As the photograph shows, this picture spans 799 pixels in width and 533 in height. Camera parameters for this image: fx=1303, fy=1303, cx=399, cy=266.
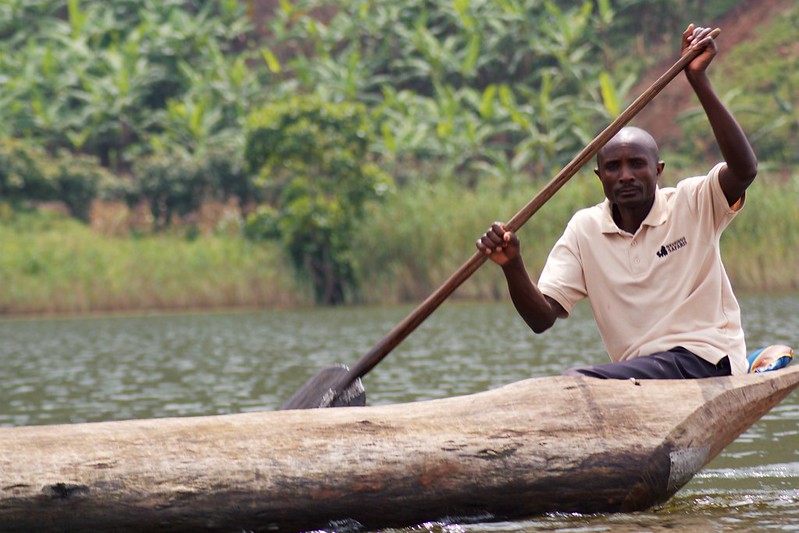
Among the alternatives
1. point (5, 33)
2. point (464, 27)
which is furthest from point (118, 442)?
point (5, 33)

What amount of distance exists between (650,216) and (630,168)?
0.63ft

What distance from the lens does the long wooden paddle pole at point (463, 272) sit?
15.8 feet

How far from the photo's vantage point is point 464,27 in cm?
3384

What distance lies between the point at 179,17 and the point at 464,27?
7818 mm

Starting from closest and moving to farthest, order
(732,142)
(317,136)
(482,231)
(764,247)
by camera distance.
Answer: (732,142) < (764,247) < (482,231) < (317,136)

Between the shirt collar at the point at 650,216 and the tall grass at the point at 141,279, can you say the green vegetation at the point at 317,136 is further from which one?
the shirt collar at the point at 650,216

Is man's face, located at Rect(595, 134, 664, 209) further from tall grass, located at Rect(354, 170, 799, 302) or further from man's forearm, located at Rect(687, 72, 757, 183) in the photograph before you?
tall grass, located at Rect(354, 170, 799, 302)

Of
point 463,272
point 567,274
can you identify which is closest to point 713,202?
point 567,274

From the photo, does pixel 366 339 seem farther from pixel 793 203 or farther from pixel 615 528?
pixel 615 528

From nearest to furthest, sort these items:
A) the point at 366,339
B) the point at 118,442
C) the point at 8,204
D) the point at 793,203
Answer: the point at 118,442 → the point at 366,339 → the point at 793,203 → the point at 8,204

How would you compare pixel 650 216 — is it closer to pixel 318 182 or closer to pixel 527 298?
pixel 527 298

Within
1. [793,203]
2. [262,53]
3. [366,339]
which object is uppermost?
[262,53]

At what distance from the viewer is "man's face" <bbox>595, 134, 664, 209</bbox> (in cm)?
466

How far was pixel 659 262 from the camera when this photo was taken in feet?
15.4
